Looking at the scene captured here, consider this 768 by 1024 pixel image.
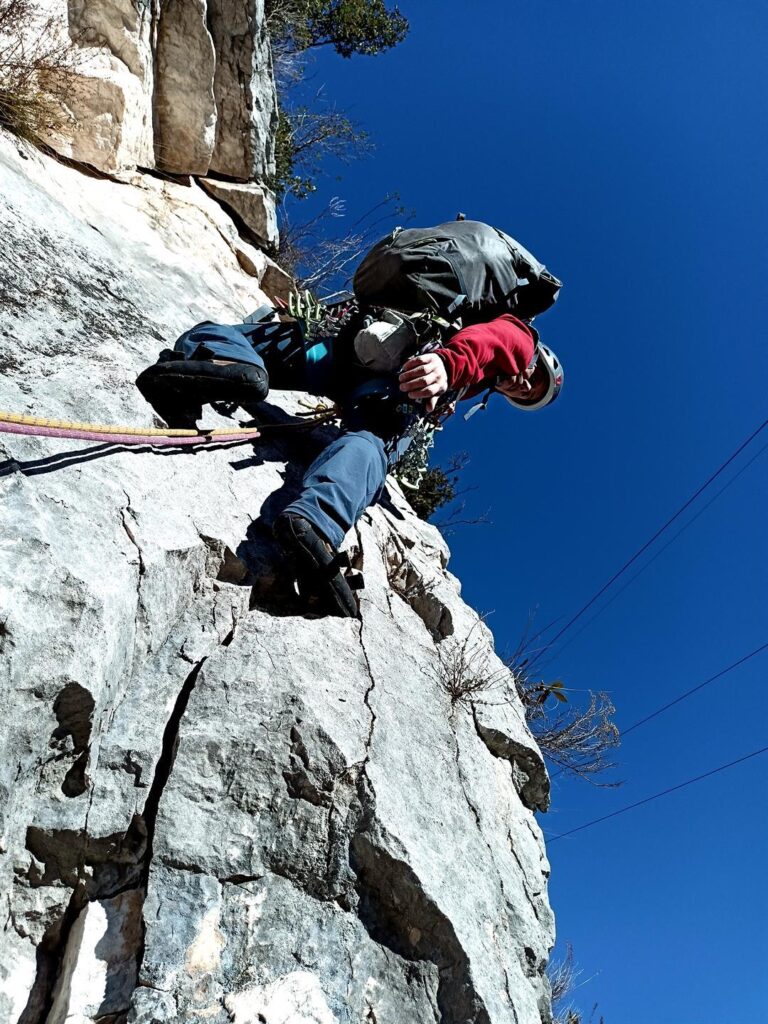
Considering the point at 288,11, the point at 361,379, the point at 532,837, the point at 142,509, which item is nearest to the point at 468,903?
the point at 532,837

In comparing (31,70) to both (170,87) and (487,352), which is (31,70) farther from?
(487,352)

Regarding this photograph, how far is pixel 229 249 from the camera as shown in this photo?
6.10 m

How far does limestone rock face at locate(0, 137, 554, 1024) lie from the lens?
1.89 metres

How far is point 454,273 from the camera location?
3473 millimetres

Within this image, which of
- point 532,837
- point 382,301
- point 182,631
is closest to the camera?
point 182,631

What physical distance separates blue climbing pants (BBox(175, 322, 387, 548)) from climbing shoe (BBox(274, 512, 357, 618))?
5cm

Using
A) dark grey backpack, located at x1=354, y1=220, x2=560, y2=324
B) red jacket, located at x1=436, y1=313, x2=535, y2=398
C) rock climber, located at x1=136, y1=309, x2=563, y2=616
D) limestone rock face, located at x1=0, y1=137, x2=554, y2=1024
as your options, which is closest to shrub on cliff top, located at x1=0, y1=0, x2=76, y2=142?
limestone rock face, located at x1=0, y1=137, x2=554, y2=1024

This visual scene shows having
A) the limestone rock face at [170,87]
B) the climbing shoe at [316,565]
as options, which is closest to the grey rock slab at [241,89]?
the limestone rock face at [170,87]

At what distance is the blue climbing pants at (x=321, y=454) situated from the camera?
279 cm

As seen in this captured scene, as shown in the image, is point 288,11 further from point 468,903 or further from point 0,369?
point 468,903

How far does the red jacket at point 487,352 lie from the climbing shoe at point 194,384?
27.7 inches

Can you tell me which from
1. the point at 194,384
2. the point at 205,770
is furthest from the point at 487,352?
the point at 205,770

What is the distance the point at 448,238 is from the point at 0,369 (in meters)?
1.86

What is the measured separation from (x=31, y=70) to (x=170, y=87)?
1.81 meters
